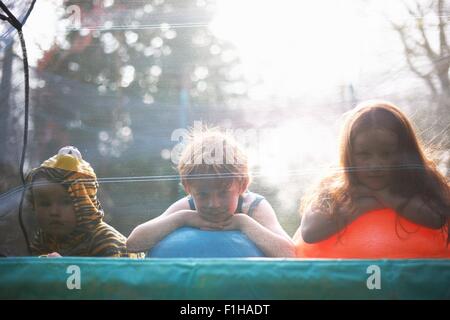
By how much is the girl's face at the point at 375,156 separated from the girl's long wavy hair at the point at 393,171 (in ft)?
0.04

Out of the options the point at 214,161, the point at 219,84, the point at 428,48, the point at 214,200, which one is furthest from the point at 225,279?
the point at 428,48

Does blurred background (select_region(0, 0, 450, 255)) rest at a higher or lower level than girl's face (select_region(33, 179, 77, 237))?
higher

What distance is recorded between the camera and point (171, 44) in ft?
5.34

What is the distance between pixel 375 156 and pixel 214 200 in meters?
0.48

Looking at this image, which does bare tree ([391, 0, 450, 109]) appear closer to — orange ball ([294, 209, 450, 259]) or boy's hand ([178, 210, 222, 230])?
orange ball ([294, 209, 450, 259])

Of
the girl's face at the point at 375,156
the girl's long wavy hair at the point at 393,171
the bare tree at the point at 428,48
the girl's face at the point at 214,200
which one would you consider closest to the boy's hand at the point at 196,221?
the girl's face at the point at 214,200

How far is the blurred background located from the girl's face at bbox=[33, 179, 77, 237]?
0.08 meters

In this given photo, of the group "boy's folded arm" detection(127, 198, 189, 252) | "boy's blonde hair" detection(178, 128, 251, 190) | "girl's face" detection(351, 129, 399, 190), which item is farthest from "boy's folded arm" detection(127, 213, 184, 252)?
"girl's face" detection(351, 129, 399, 190)

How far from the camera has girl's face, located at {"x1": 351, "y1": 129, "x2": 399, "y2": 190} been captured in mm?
1499

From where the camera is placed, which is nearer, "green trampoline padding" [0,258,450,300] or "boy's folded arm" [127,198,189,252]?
"green trampoline padding" [0,258,450,300]
